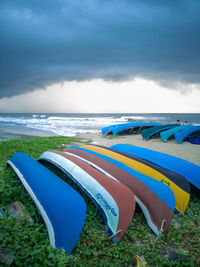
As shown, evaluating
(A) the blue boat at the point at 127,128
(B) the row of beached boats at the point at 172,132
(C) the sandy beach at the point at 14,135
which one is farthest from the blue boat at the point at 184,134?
(C) the sandy beach at the point at 14,135

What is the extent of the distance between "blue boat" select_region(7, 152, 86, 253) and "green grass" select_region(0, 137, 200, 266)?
147 millimetres

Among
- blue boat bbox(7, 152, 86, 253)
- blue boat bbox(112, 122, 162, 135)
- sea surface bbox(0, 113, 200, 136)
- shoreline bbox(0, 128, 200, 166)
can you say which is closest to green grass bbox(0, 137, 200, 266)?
blue boat bbox(7, 152, 86, 253)

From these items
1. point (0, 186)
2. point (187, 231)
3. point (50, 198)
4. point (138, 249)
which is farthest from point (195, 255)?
point (0, 186)

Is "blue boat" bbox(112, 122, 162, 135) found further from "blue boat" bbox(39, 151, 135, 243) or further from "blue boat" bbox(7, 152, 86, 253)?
"blue boat" bbox(7, 152, 86, 253)

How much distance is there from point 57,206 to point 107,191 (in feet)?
3.00

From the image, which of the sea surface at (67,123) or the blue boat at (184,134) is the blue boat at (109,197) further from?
the sea surface at (67,123)

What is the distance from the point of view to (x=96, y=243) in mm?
2529

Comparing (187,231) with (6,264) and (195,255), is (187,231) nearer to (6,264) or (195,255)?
(195,255)

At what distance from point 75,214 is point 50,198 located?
55 cm

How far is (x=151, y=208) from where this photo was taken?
3084mm

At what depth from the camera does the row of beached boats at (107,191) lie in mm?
2559

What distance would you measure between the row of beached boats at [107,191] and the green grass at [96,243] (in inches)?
6.0

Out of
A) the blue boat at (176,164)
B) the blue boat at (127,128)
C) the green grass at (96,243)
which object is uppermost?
the blue boat at (127,128)

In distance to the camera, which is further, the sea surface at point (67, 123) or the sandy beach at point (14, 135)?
the sea surface at point (67, 123)
